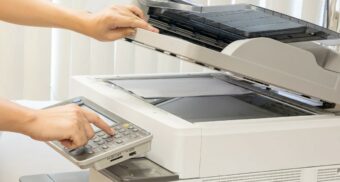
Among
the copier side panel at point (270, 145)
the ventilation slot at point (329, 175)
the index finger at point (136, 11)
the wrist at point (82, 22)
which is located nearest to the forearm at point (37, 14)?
the wrist at point (82, 22)

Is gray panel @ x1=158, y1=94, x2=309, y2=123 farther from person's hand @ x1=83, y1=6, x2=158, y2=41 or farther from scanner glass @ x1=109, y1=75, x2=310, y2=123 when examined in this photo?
person's hand @ x1=83, y1=6, x2=158, y2=41

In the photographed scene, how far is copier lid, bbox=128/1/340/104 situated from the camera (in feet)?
3.75

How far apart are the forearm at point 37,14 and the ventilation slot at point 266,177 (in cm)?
45

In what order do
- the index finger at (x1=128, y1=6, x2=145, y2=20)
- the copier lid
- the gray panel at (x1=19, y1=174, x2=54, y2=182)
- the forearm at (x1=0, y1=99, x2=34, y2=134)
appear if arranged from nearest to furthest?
the forearm at (x1=0, y1=99, x2=34, y2=134)
the copier lid
the index finger at (x1=128, y1=6, x2=145, y2=20)
the gray panel at (x1=19, y1=174, x2=54, y2=182)

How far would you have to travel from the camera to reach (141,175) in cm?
108

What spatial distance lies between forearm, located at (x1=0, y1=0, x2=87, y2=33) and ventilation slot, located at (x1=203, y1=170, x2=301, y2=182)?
45 centimetres

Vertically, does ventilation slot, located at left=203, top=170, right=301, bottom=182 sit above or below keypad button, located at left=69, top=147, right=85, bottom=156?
below

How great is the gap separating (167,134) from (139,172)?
82mm

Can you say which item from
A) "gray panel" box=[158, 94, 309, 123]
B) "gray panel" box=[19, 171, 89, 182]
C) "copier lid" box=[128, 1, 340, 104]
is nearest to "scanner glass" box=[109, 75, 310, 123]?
"gray panel" box=[158, 94, 309, 123]

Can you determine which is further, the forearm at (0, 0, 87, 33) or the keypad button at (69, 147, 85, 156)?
the forearm at (0, 0, 87, 33)

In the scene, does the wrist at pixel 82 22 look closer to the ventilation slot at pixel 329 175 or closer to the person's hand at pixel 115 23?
the person's hand at pixel 115 23

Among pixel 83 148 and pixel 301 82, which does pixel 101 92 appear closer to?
pixel 83 148

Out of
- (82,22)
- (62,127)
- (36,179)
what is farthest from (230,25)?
(36,179)

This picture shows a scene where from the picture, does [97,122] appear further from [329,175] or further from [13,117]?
[329,175]
